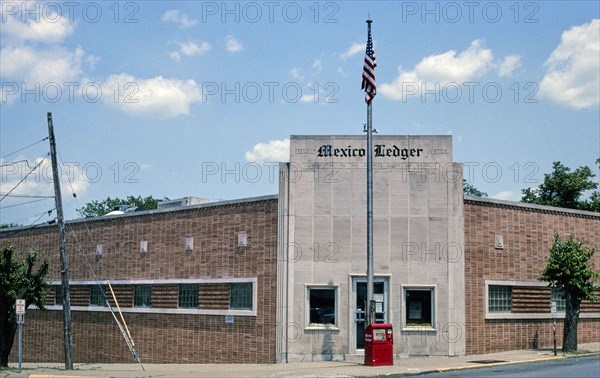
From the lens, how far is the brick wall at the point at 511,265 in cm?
2831

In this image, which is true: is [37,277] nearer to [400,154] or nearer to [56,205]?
[56,205]

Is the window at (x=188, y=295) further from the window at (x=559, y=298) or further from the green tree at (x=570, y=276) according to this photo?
the window at (x=559, y=298)

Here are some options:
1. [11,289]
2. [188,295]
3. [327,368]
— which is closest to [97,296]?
[11,289]

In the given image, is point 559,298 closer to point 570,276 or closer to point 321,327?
point 570,276

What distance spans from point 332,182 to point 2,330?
15.5 m

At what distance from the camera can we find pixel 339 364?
2578 centimetres

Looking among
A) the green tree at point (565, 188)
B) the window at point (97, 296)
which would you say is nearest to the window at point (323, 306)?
the window at point (97, 296)

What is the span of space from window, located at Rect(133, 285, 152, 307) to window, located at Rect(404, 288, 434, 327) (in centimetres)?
1203

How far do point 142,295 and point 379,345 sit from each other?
13019mm

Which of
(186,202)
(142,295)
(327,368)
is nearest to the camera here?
(327,368)

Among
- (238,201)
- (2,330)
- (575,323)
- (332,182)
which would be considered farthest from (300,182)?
(2,330)

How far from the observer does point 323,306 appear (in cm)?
2766

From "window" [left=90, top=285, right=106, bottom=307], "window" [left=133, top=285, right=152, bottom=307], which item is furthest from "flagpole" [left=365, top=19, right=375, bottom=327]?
"window" [left=90, top=285, right=106, bottom=307]

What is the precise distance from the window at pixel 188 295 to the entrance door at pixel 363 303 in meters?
7.47
